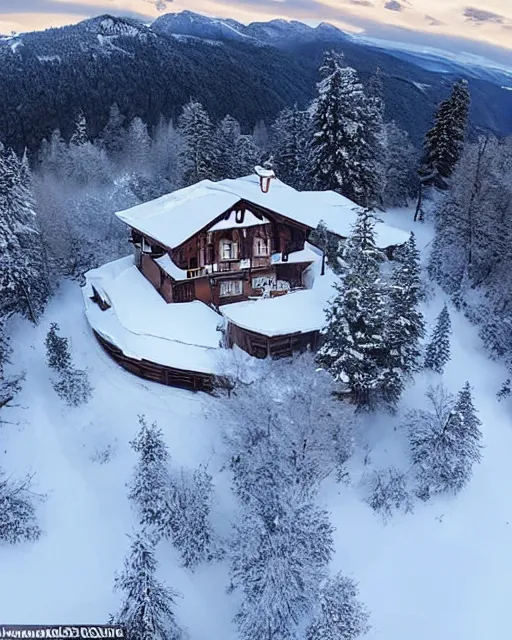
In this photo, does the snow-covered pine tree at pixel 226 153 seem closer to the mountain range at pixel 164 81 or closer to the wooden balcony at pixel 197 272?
the wooden balcony at pixel 197 272

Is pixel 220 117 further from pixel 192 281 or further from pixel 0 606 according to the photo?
pixel 0 606

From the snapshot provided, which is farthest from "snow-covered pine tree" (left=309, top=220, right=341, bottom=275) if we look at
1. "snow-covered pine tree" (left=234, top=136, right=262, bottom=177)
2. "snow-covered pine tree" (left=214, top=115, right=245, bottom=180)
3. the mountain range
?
the mountain range

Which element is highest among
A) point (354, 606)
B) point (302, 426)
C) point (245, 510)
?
point (302, 426)

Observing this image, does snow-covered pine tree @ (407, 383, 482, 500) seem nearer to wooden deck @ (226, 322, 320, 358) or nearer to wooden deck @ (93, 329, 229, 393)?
wooden deck @ (226, 322, 320, 358)

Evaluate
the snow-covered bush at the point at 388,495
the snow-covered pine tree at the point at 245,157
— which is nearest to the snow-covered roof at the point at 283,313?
the snow-covered bush at the point at 388,495

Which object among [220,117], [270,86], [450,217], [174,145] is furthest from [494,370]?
[270,86]

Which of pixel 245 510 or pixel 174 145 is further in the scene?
pixel 174 145
